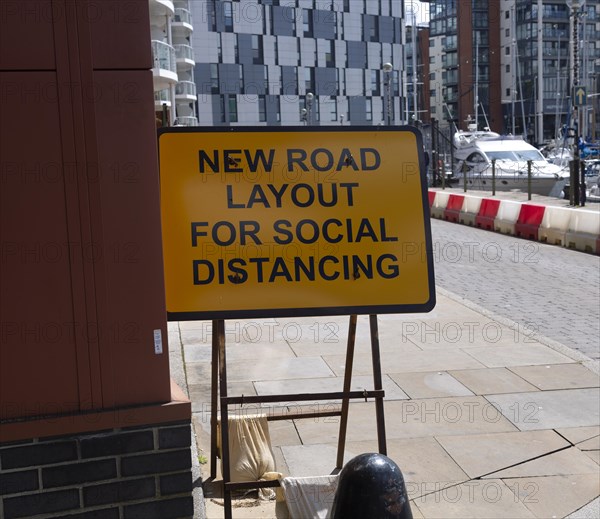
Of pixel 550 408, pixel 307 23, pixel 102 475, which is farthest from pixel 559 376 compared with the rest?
pixel 307 23

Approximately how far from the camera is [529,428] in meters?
6.24

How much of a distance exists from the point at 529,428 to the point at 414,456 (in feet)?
3.48

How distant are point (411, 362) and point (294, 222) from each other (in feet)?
13.6

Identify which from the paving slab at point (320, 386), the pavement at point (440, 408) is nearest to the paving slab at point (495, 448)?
the pavement at point (440, 408)

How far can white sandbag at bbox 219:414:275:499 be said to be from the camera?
196 inches

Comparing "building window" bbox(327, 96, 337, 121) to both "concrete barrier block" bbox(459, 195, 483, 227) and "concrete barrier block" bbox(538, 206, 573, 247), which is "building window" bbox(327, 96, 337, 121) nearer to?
"concrete barrier block" bbox(459, 195, 483, 227)

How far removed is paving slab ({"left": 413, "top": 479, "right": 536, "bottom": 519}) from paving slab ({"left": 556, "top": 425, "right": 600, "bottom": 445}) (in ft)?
3.26

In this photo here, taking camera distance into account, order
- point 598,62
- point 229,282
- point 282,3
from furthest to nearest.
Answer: point 598,62 → point 282,3 → point 229,282

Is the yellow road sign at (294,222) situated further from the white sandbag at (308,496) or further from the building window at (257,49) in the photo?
the building window at (257,49)

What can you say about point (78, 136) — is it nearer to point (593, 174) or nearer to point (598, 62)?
point (593, 174)

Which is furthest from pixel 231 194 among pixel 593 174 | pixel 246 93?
pixel 246 93

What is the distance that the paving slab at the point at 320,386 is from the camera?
7.18 m

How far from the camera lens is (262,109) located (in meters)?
85.3

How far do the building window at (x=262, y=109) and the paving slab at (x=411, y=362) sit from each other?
77.6 meters
